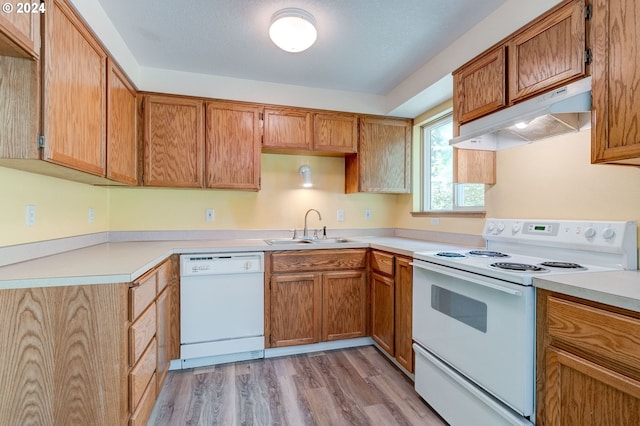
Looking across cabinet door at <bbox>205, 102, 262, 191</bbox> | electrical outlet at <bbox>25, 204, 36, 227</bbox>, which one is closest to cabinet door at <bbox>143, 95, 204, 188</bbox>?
cabinet door at <bbox>205, 102, 262, 191</bbox>

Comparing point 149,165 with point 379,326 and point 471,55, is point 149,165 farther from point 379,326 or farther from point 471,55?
point 471,55

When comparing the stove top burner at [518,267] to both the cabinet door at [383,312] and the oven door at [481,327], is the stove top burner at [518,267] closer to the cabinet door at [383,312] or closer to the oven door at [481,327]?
the oven door at [481,327]

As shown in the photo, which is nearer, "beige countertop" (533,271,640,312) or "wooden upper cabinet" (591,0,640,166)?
"beige countertop" (533,271,640,312)

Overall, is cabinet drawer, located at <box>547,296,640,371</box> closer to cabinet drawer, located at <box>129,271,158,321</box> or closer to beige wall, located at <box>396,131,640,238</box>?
beige wall, located at <box>396,131,640,238</box>

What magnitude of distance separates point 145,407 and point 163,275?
2.38 ft

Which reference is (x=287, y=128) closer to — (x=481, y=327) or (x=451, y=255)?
(x=451, y=255)

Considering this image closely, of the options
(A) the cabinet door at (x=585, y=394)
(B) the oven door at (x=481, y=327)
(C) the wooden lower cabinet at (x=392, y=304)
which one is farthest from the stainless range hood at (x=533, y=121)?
(A) the cabinet door at (x=585, y=394)

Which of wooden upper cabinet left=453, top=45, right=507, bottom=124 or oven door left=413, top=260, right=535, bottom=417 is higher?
wooden upper cabinet left=453, top=45, right=507, bottom=124

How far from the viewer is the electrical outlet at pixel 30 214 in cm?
157

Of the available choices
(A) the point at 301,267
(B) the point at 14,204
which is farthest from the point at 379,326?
(B) the point at 14,204

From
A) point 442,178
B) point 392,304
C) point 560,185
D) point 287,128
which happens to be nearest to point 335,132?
point 287,128

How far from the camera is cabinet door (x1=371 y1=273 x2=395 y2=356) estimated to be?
7.41 feet

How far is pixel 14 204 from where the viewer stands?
1482 millimetres

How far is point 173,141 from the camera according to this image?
97.7 inches
